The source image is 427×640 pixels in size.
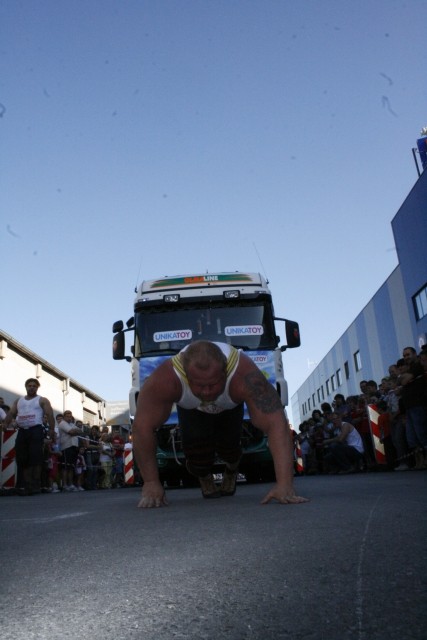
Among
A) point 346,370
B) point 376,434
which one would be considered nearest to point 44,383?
point 346,370

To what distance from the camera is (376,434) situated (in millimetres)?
11289

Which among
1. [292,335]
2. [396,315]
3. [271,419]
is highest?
[396,315]

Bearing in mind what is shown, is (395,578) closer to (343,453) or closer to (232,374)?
(232,374)

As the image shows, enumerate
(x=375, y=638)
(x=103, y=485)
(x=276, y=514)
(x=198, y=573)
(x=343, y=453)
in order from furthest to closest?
(x=103, y=485), (x=343, y=453), (x=276, y=514), (x=198, y=573), (x=375, y=638)

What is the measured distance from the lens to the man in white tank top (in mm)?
4035

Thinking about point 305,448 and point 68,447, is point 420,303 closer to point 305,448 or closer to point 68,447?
point 305,448

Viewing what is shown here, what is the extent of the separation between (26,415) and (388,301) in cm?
2012

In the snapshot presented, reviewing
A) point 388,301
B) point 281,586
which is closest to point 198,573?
point 281,586

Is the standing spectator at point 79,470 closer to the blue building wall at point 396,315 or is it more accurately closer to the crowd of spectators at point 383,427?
the crowd of spectators at point 383,427

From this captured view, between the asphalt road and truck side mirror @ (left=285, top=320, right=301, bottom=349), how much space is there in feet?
21.8

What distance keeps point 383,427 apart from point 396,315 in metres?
15.0

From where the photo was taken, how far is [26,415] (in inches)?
384

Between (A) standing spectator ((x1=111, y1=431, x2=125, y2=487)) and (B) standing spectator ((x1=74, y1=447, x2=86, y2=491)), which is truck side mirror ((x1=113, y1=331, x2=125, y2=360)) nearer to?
(B) standing spectator ((x1=74, y1=447, x2=86, y2=491))

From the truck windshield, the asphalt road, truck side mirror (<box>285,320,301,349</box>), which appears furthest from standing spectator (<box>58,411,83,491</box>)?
the asphalt road
